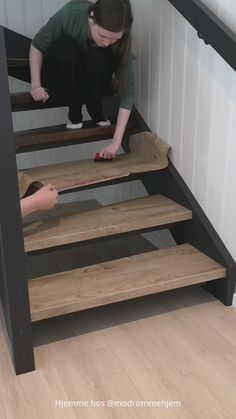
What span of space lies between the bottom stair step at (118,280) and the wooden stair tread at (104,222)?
0.40ft

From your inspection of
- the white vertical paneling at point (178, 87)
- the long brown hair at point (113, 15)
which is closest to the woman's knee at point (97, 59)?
the long brown hair at point (113, 15)

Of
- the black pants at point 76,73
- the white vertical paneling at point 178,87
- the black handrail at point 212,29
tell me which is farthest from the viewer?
the black pants at point 76,73

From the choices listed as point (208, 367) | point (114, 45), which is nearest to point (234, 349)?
point (208, 367)

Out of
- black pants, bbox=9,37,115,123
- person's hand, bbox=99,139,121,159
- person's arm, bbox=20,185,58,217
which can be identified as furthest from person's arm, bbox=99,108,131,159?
person's arm, bbox=20,185,58,217

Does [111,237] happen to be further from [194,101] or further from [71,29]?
[71,29]

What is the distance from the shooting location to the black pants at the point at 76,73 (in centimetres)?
197

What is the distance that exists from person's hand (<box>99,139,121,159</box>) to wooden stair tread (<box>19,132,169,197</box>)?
30 mm

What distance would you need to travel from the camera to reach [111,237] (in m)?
1.82

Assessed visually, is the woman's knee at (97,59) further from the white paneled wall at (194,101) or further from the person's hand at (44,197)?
the person's hand at (44,197)

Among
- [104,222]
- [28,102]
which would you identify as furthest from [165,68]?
[104,222]

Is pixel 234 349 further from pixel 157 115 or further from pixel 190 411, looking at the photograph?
pixel 157 115

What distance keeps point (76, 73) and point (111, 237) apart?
0.71 m

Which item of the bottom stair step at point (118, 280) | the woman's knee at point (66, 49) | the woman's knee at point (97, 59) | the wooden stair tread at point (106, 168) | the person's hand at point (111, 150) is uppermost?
the woman's knee at point (66, 49)

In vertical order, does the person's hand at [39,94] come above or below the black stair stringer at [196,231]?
above
